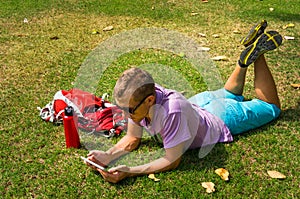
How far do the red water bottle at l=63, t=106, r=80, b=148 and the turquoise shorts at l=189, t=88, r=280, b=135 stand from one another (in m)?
1.11

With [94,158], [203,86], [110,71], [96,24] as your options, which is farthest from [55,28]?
[94,158]

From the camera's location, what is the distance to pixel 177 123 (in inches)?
107

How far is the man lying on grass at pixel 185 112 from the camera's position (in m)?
2.60

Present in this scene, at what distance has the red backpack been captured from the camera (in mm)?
3359

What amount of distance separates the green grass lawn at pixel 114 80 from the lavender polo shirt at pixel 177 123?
14 cm

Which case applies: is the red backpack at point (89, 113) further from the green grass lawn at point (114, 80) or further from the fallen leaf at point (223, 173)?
the fallen leaf at point (223, 173)

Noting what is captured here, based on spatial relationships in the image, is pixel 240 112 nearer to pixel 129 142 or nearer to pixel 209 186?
pixel 209 186

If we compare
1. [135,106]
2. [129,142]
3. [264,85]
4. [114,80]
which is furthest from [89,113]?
[264,85]

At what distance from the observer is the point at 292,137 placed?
10.7 feet

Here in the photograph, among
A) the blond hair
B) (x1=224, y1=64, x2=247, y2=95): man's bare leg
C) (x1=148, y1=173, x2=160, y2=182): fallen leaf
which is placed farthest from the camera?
(x1=224, y1=64, x2=247, y2=95): man's bare leg

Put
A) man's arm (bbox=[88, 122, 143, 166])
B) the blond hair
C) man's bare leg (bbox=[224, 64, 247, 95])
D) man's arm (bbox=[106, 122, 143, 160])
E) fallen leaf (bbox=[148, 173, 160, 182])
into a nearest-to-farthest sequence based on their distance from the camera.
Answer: the blond hair
fallen leaf (bbox=[148, 173, 160, 182])
man's arm (bbox=[88, 122, 143, 166])
man's arm (bbox=[106, 122, 143, 160])
man's bare leg (bbox=[224, 64, 247, 95])

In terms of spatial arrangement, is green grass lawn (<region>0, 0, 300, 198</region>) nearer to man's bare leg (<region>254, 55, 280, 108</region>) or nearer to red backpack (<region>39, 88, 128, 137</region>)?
red backpack (<region>39, 88, 128, 137</region>)

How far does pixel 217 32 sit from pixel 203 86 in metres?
1.57

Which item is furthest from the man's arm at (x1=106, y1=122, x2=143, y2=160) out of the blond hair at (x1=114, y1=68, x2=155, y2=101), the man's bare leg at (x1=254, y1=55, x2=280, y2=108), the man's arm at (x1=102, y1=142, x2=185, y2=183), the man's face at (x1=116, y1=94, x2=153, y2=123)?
the man's bare leg at (x1=254, y1=55, x2=280, y2=108)
